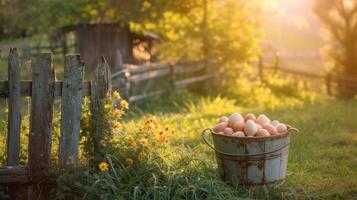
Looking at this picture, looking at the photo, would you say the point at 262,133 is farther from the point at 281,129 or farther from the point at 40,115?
the point at 40,115

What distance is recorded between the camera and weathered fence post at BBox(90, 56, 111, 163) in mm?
5781

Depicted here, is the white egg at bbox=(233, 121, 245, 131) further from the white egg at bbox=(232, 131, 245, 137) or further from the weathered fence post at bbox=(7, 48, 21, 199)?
the weathered fence post at bbox=(7, 48, 21, 199)

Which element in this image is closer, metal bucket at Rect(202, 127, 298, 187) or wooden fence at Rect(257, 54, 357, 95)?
metal bucket at Rect(202, 127, 298, 187)

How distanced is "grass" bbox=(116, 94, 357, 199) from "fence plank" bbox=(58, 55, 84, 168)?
104 centimetres

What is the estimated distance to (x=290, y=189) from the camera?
6.21m

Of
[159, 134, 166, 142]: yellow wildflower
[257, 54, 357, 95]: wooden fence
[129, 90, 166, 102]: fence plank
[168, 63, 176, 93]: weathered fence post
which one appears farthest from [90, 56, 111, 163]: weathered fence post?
[257, 54, 357, 95]: wooden fence

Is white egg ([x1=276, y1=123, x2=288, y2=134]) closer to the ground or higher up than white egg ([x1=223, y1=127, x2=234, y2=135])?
higher up

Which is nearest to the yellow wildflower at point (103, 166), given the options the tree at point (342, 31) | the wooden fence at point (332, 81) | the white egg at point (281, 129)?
the white egg at point (281, 129)

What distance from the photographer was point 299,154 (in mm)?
8430

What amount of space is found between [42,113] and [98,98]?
57cm

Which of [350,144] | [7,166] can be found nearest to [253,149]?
[7,166]

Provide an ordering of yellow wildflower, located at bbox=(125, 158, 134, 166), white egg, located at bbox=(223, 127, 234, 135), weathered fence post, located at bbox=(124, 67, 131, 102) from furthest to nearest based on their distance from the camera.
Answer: weathered fence post, located at bbox=(124, 67, 131, 102) < white egg, located at bbox=(223, 127, 234, 135) < yellow wildflower, located at bbox=(125, 158, 134, 166)

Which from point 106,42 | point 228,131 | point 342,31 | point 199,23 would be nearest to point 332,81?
point 342,31

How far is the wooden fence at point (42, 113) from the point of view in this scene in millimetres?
5590
